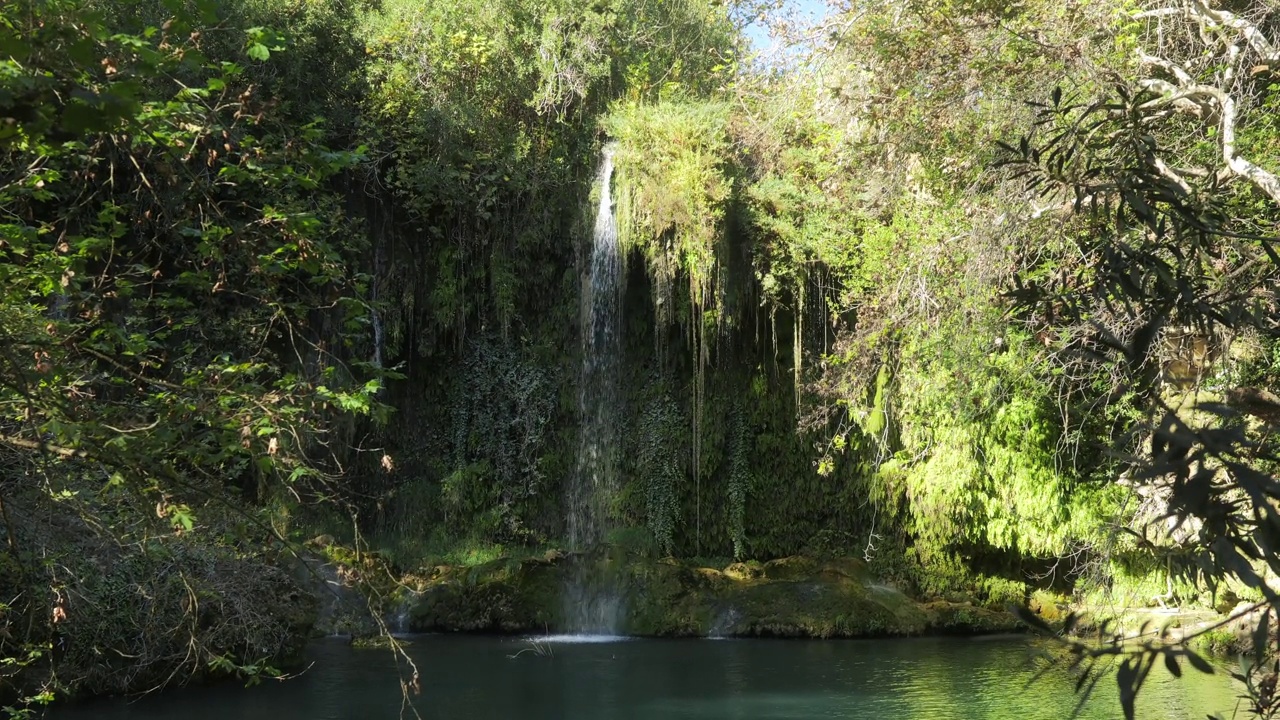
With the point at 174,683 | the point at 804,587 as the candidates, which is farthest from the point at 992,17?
the point at 174,683

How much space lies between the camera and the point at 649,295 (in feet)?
51.1

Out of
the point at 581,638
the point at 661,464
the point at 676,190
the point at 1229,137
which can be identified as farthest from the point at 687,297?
the point at 1229,137

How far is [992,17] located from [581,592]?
8204mm

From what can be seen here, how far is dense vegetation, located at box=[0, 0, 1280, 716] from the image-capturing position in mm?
7488

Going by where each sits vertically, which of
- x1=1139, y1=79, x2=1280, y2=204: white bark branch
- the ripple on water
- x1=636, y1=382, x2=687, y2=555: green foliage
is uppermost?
x1=1139, y1=79, x2=1280, y2=204: white bark branch

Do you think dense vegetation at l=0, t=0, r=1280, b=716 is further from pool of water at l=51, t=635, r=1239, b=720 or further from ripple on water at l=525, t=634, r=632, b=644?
ripple on water at l=525, t=634, r=632, b=644

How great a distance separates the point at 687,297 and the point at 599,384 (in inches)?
80.5

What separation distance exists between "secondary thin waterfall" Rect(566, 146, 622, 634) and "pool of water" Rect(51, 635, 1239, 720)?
11.1 ft

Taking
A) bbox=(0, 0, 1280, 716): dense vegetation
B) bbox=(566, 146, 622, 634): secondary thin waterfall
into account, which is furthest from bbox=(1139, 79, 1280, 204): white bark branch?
bbox=(566, 146, 622, 634): secondary thin waterfall

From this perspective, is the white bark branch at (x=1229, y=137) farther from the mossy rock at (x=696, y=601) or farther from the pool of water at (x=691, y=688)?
the mossy rock at (x=696, y=601)

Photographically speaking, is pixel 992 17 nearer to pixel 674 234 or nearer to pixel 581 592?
pixel 674 234

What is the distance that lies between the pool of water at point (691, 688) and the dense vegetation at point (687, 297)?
653 millimetres

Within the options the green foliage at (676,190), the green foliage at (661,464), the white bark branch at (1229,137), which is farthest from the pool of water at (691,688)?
the green foliage at (676,190)

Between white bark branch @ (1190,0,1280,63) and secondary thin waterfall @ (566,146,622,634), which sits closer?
white bark branch @ (1190,0,1280,63)
